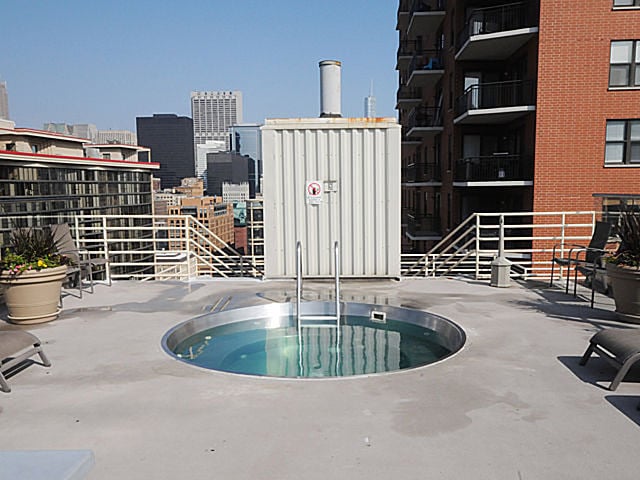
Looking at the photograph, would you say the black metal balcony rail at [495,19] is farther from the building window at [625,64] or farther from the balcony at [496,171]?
the balcony at [496,171]

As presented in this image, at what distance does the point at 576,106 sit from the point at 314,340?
624 inches

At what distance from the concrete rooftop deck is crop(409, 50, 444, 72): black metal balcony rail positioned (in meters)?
23.5

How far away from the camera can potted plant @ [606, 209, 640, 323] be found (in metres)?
6.38

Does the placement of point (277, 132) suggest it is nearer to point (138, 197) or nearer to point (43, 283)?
point (43, 283)

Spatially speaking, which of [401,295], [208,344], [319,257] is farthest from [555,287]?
[208,344]

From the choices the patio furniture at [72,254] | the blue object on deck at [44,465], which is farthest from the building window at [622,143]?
the blue object on deck at [44,465]

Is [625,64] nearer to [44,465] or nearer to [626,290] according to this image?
[626,290]

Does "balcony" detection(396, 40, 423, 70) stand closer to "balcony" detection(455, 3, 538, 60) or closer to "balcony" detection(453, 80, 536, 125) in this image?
"balcony" detection(455, 3, 538, 60)

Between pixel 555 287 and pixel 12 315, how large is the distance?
8.72 metres

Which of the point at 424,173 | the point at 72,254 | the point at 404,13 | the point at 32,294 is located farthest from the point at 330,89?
the point at 404,13

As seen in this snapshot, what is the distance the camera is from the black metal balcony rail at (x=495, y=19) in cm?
1984

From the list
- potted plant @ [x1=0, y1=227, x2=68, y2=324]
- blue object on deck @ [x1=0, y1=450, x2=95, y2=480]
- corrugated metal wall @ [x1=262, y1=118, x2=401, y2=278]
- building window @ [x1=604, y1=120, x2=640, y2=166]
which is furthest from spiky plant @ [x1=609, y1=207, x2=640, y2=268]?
building window @ [x1=604, y1=120, x2=640, y2=166]

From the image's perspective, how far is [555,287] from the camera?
9.28 m

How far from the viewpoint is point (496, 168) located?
20.7m
